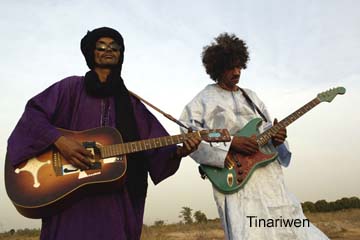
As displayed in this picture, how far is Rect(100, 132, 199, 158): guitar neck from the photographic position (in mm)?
3119

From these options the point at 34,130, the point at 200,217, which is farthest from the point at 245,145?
the point at 200,217

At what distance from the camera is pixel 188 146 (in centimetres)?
344

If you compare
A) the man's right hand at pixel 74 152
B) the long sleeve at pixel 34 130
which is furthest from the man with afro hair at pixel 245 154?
the long sleeve at pixel 34 130

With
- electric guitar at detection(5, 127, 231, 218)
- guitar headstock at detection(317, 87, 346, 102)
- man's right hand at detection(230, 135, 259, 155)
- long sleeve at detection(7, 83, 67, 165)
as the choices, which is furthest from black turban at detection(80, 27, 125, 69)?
guitar headstock at detection(317, 87, 346, 102)

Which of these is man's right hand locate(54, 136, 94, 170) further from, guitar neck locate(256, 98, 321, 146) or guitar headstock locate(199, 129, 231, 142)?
guitar neck locate(256, 98, 321, 146)

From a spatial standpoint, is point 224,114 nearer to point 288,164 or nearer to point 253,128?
point 253,128

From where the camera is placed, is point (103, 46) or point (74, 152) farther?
point (103, 46)

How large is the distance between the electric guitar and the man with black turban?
7 centimetres

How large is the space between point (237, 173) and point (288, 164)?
2.51 feet

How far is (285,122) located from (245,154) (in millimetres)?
654

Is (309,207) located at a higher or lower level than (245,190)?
lower

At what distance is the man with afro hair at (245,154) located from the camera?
3801mm

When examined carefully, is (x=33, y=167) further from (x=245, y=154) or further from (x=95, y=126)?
(x=245, y=154)

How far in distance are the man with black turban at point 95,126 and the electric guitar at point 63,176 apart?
0.24 ft
